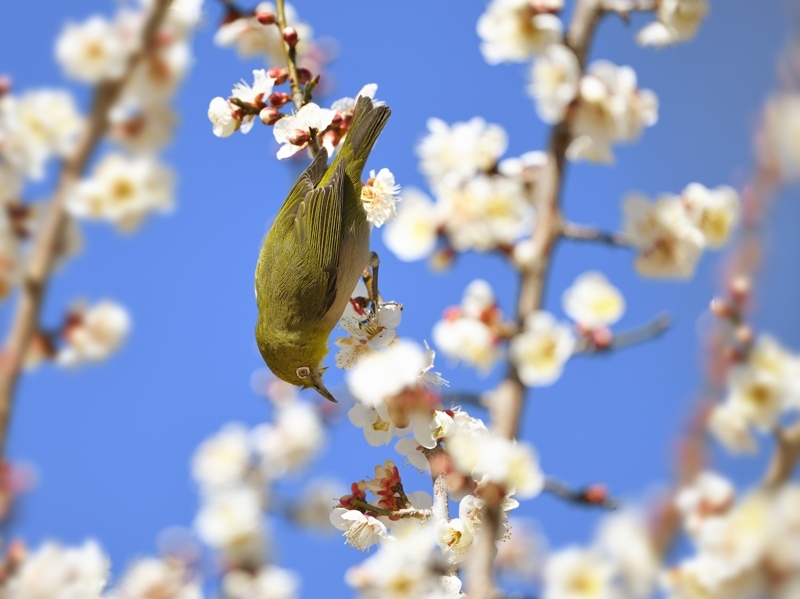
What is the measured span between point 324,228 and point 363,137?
0.53 meters

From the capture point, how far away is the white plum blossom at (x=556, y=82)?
62.5 inches

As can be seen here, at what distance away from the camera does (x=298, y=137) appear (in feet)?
9.63

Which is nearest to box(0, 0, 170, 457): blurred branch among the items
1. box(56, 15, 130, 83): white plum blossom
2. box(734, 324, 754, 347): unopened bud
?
box(56, 15, 130, 83): white plum blossom

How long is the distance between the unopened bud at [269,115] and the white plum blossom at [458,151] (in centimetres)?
109

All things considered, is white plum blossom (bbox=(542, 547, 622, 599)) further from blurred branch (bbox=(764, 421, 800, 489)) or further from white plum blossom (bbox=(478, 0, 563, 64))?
white plum blossom (bbox=(478, 0, 563, 64))

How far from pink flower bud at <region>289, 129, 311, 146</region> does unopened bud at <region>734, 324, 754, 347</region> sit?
6.36 feet

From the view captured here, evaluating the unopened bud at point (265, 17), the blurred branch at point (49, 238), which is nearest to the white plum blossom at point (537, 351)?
the blurred branch at point (49, 238)

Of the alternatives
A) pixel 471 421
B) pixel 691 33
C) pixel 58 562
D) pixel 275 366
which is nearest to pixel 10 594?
pixel 58 562

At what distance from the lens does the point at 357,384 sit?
191 cm

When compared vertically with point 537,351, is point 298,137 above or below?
above

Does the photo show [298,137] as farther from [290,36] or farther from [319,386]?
[319,386]

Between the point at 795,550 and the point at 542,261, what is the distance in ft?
2.51

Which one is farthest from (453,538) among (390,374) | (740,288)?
(740,288)

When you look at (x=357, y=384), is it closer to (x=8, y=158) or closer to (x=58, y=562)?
(x=58, y=562)
